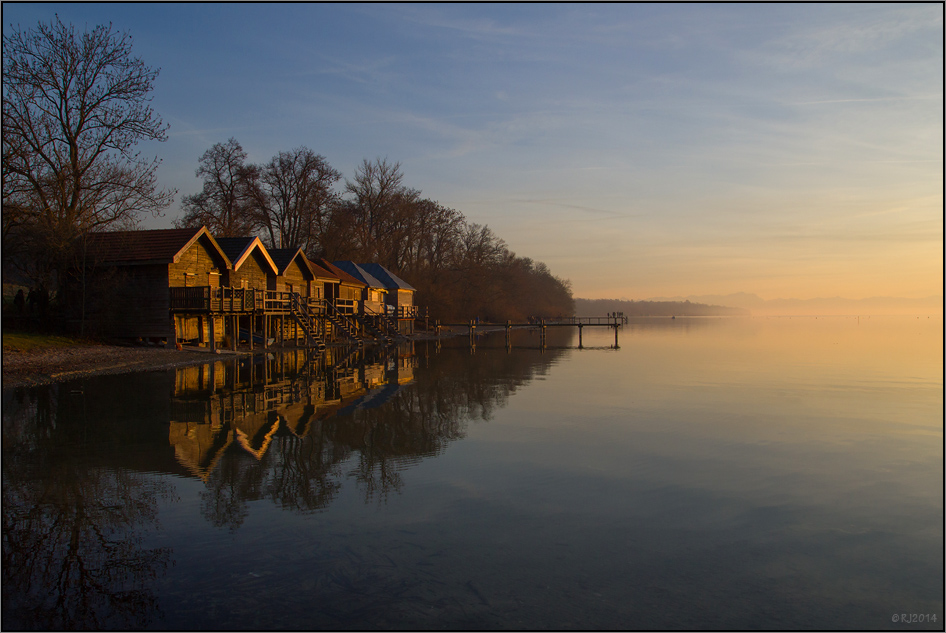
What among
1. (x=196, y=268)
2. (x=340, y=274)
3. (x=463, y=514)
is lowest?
(x=463, y=514)

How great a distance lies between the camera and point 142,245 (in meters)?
31.0

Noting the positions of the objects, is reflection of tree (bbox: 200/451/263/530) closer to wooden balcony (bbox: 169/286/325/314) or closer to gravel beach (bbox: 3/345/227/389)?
gravel beach (bbox: 3/345/227/389)

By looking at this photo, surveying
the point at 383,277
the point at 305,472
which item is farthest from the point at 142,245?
the point at 383,277

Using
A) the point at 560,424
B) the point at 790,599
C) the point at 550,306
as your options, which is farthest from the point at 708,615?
the point at 550,306

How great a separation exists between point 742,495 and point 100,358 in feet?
75.8

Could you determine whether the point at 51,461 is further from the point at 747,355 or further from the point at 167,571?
the point at 747,355

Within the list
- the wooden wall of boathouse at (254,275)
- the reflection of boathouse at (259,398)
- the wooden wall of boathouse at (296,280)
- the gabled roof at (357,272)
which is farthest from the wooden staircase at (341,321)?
the reflection of boathouse at (259,398)

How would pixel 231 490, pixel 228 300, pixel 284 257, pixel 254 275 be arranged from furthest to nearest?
pixel 284 257 < pixel 254 275 < pixel 228 300 < pixel 231 490

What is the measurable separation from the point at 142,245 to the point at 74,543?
2759cm

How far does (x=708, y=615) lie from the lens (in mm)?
5395

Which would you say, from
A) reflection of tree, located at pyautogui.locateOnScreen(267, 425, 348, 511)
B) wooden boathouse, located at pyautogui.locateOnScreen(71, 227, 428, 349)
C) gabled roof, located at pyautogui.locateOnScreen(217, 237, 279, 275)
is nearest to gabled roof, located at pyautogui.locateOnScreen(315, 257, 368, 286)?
wooden boathouse, located at pyautogui.locateOnScreen(71, 227, 428, 349)

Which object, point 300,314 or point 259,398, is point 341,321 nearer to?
point 300,314

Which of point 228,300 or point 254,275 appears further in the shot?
point 254,275

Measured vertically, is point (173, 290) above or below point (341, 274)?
below
